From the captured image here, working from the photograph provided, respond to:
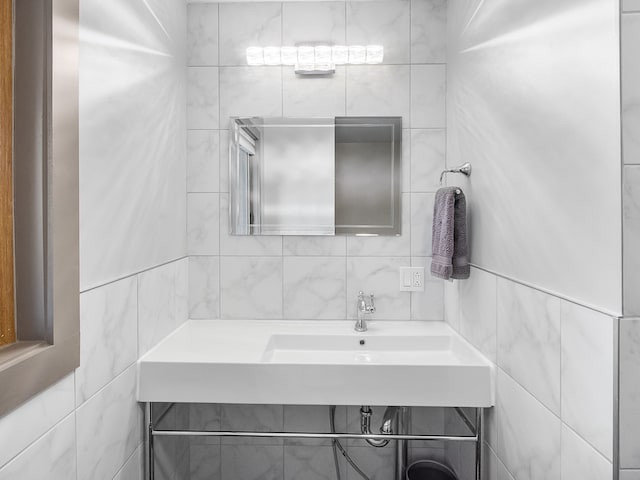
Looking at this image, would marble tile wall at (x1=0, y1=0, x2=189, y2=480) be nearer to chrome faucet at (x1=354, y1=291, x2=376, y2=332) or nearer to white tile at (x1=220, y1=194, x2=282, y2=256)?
white tile at (x1=220, y1=194, x2=282, y2=256)

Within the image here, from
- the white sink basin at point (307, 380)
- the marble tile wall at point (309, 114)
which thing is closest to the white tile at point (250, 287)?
the marble tile wall at point (309, 114)

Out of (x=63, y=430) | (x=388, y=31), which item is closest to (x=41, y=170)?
(x=63, y=430)

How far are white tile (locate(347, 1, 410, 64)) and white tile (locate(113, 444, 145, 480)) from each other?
1921 mm

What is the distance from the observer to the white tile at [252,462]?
2086 mm

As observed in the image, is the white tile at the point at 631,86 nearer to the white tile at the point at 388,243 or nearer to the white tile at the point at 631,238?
the white tile at the point at 631,238

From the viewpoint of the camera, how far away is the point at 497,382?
1.46 meters

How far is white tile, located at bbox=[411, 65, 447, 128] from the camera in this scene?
→ 2.05m

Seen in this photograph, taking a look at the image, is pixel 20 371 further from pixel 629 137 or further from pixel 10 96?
pixel 629 137

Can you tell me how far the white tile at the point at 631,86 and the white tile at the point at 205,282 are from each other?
168 centimetres

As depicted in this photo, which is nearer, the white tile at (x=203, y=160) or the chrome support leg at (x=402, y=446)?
the chrome support leg at (x=402, y=446)

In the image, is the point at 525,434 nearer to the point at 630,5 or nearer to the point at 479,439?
the point at 479,439

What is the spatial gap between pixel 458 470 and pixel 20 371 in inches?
67.1

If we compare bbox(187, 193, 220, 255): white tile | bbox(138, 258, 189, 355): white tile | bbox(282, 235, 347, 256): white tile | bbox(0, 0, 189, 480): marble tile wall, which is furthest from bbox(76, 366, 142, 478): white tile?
bbox(282, 235, 347, 256): white tile

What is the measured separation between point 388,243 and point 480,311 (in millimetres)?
579
